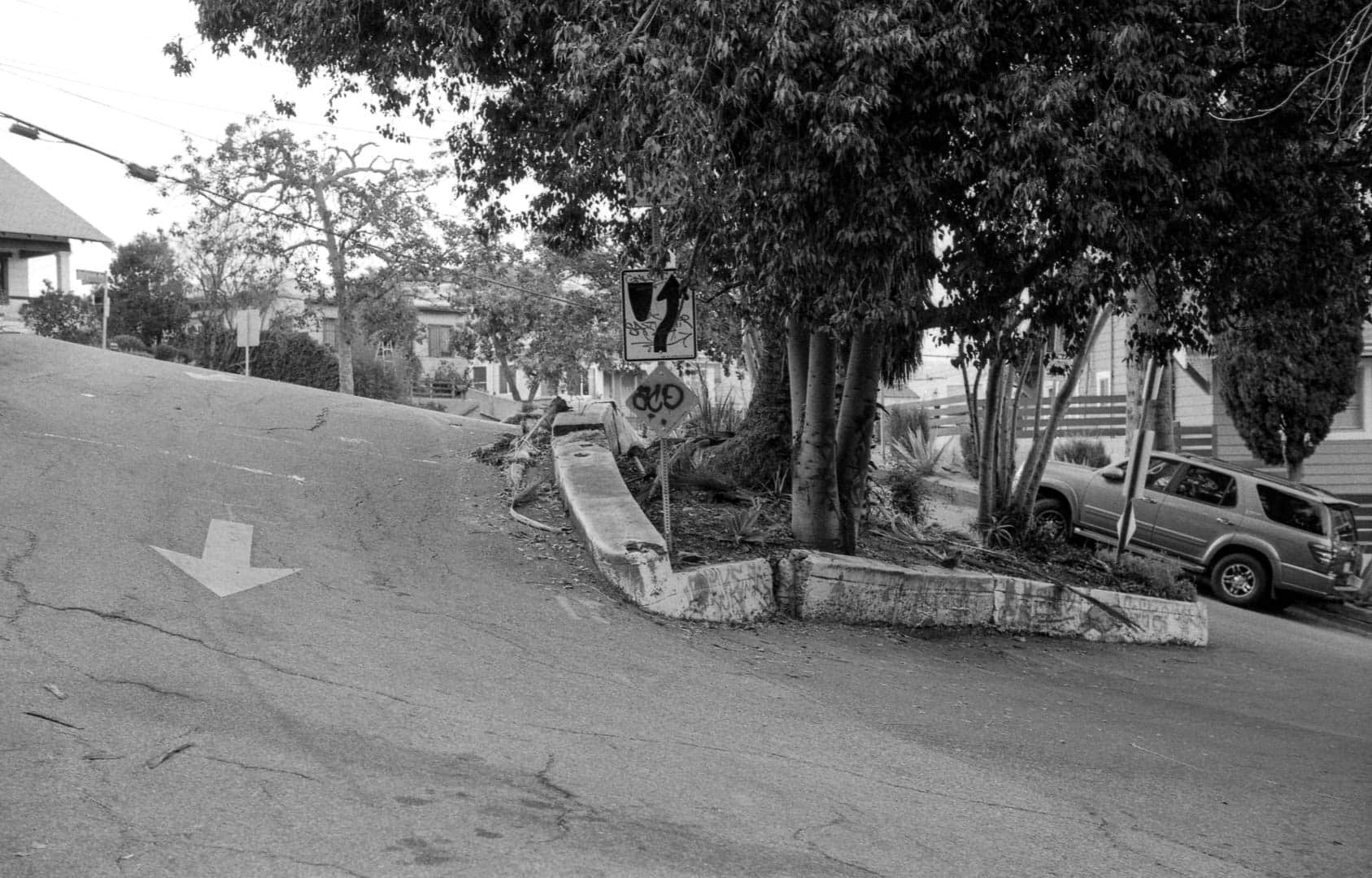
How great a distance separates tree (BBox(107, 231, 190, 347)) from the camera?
52375 mm

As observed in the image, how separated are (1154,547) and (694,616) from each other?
466 inches

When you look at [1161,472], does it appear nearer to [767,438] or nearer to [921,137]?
[767,438]

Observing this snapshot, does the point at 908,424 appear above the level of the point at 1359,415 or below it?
below

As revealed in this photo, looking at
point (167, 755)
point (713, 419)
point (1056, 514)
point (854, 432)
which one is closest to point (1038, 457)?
point (1056, 514)

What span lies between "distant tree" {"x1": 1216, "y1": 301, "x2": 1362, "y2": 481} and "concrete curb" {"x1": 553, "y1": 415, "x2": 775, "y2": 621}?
563 inches

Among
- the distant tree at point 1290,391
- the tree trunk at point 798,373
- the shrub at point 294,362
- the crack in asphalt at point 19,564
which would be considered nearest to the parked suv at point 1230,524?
the distant tree at point 1290,391

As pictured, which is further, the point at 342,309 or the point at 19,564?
the point at 342,309

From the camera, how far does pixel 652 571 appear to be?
1014 centimetres

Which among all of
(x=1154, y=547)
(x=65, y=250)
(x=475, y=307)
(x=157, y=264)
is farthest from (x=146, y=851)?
(x=157, y=264)

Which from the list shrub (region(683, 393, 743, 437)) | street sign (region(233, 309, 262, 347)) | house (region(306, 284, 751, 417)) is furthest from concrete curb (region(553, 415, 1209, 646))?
house (region(306, 284, 751, 417))

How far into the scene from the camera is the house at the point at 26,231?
32.9m

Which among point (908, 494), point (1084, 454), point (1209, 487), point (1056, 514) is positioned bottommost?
point (1056, 514)

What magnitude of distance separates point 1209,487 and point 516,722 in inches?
609

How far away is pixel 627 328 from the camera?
11094 mm
